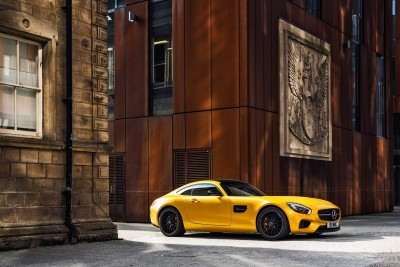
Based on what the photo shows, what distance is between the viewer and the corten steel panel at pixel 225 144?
19.0 metres

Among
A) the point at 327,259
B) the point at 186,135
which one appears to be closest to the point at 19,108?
the point at 327,259

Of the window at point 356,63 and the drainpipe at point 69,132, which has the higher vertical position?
the window at point 356,63

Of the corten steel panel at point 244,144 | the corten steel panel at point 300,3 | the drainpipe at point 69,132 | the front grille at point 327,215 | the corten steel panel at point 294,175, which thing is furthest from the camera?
the corten steel panel at point 300,3

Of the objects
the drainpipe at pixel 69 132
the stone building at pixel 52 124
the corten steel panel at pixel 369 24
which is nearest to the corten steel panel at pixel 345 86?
the corten steel panel at pixel 369 24

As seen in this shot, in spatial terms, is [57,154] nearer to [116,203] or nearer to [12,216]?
[12,216]

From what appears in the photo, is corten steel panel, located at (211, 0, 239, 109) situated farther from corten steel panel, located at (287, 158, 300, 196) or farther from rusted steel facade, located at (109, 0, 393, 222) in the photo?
corten steel panel, located at (287, 158, 300, 196)

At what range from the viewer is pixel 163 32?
21.3 meters

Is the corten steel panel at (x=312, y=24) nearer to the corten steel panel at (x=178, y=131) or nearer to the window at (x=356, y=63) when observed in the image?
the window at (x=356, y=63)

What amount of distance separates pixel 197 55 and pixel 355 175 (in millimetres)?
9943

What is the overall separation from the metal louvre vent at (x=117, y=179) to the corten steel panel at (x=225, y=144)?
3.58 metres

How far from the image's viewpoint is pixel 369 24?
29078 mm

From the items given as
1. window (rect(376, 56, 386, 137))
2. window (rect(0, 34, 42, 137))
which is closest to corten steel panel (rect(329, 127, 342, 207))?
window (rect(376, 56, 386, 137))

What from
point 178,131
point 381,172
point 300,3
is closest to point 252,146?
point 178,131

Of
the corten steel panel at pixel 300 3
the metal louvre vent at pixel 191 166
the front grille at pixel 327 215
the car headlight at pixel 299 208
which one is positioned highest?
the corten steel panel at pixel 300 3
